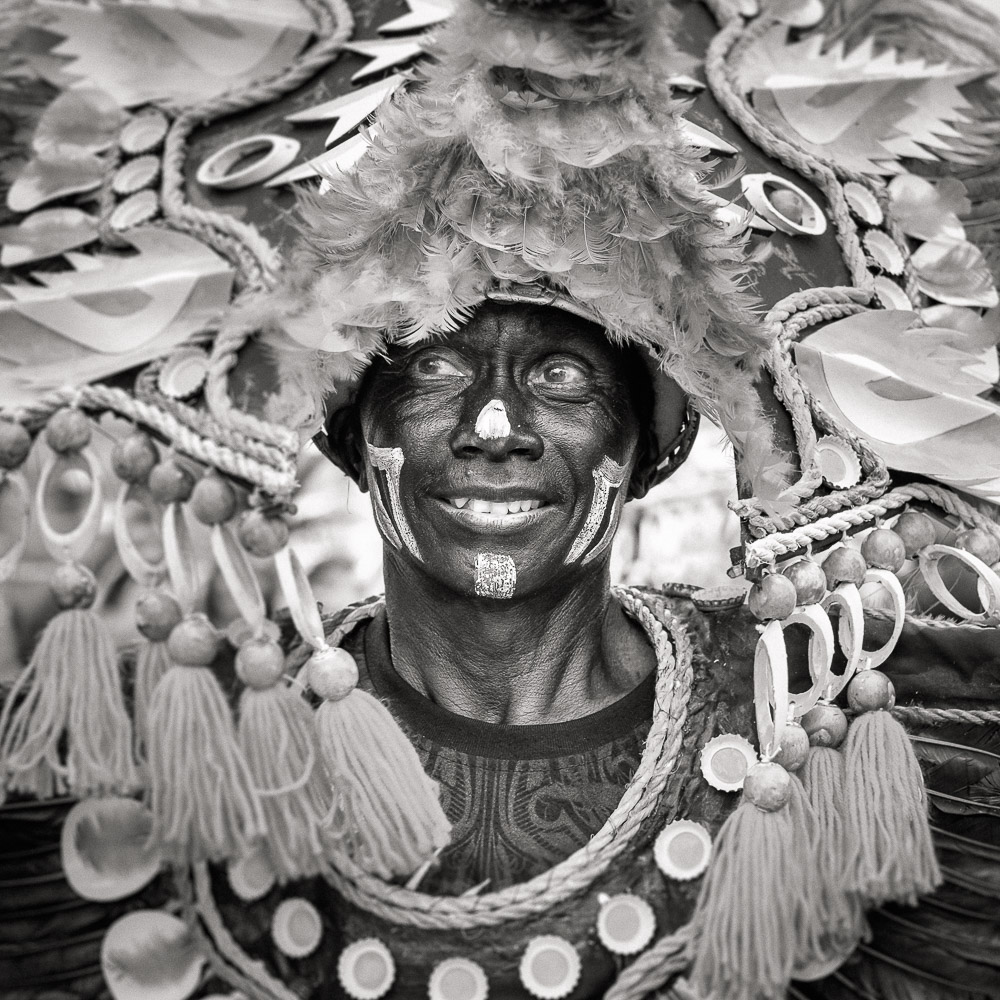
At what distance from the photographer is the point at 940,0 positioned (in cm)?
297

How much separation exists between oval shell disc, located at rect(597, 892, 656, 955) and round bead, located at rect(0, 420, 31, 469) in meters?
1.23

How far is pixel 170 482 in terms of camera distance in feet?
7.78

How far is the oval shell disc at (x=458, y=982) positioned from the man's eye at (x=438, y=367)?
3.38 ft

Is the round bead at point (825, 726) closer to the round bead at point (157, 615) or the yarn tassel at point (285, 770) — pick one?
the yarn tassel at point (285, 770)

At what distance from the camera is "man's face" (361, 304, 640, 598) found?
2678 mm

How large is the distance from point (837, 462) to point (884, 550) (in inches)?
7.0

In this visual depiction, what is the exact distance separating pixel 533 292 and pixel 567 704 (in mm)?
816

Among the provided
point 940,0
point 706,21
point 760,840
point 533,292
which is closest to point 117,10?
point 533,292

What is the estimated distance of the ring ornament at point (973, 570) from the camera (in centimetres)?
260

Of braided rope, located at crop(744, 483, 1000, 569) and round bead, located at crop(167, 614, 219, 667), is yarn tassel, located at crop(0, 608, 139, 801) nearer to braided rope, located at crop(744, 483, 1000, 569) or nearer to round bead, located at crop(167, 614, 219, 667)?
round bead, located at crop(167, 614, 219, 667)

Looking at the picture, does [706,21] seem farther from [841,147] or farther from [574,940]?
[574,940]

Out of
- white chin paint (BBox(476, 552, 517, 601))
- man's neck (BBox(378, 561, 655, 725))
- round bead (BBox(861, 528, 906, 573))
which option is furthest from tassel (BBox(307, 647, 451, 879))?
round bead (BBox(861, 528, 906, 573))

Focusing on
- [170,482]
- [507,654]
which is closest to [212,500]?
[170,482]

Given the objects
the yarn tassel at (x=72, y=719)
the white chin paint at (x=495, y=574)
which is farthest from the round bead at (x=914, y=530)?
the yarn tassel at (x=72, y=719)
